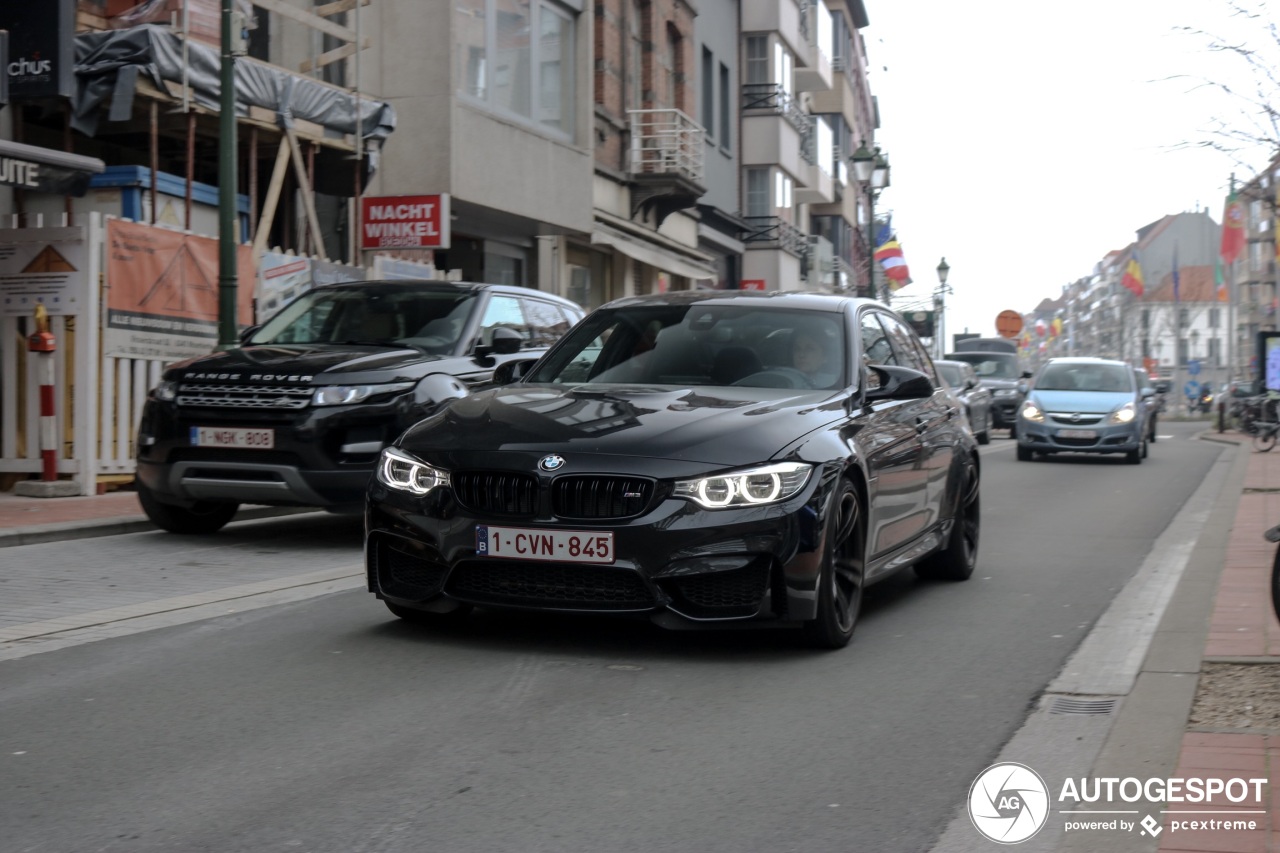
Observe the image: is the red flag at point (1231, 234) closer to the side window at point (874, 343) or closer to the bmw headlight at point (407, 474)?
the side window at point (874, 343)

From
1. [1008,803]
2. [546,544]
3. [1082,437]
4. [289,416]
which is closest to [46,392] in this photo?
[289,416]

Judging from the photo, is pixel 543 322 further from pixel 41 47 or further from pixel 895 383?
pixel 41 47

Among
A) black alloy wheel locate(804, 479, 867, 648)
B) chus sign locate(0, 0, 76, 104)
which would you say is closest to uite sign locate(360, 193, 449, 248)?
chus sign locate(0, 0, 76, 104)

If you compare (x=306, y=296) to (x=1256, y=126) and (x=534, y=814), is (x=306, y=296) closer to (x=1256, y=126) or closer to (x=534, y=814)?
(x=534, y=814)

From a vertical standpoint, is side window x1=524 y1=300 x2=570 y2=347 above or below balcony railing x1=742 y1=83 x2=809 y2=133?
below

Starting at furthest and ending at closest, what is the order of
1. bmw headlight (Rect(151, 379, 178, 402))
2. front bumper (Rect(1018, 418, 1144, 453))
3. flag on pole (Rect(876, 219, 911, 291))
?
flag on pole (Rect(876, 219, 911, 291)) < front bumper (Rect(1018, 418, 1144, 453)) < bmw headlight (Rect(151, 379, 178, 402))

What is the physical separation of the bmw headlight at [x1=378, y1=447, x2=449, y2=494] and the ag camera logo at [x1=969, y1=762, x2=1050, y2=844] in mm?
→ 2474

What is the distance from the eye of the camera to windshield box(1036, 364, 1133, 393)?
25719 mm

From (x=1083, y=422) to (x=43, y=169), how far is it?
16344mm

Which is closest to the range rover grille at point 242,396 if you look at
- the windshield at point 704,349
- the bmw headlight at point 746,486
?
the windshield at point 704,349

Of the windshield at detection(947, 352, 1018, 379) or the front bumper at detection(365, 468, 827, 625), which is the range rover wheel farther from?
the windshield at detection(947, 352, 1018, 379)

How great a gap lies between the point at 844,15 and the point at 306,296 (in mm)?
56704

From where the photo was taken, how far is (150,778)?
4445mm

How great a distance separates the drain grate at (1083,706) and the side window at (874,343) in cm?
225
